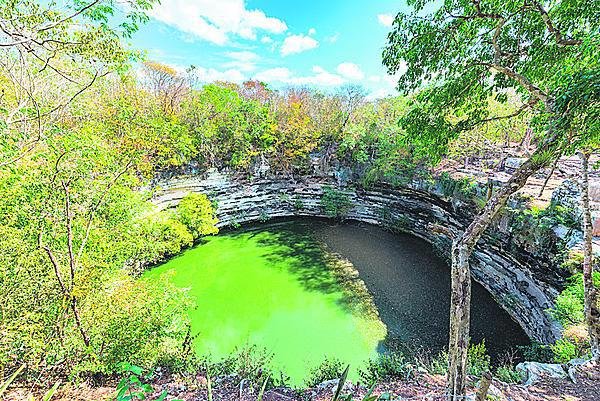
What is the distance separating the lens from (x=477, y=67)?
3.35 m

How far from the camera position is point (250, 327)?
656 cm

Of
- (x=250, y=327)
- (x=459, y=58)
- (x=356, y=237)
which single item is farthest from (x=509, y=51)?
(x=356, y=237)

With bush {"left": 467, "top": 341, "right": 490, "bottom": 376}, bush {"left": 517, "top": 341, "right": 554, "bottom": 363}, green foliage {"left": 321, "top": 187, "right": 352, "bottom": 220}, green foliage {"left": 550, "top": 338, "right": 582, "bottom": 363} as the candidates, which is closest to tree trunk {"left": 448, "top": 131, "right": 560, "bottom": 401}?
bush {"left": 467, "top": 341, "right": 490, "bottom": 376}

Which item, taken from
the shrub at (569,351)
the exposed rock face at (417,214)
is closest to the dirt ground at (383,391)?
the shrub at (569,351)

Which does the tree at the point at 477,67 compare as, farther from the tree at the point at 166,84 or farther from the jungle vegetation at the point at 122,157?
the tree at the point at 166,84

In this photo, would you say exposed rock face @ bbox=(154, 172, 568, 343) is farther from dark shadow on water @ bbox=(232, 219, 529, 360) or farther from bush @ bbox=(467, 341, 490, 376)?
bush @ bbox=(467, 341, 490, 376)

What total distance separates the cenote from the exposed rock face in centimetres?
44

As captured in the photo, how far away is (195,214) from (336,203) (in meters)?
5.70

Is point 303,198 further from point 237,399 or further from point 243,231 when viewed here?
point 237,399

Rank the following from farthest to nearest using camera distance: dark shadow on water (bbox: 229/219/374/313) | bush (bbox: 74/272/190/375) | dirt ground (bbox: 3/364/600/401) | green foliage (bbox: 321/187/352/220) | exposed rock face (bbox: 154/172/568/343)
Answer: green foliage (bbox: 321/187/352/220)
dark shadow on water (bbox: 229/219/374/313)
exposed rock face (bbox: 154/172/568/343)
bush (bbox: 74/272/190/375)
dirt ground (bbox: 3/364/600/401)

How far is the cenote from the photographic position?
603 centimetres

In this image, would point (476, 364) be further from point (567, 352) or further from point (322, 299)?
point (322, 299)

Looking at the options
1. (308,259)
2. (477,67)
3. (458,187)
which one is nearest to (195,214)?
(308,259)

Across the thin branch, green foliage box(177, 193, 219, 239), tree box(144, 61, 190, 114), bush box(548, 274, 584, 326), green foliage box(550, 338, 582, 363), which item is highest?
tree box(144, 61, 190, 114)
